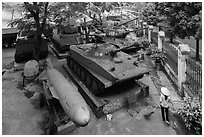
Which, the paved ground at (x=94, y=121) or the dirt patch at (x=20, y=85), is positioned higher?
the dirt patch at (x=20, y=85)

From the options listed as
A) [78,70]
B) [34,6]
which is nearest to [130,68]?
[78,70]

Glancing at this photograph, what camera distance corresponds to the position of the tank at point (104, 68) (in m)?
6.73

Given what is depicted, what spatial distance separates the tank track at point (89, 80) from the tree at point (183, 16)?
6962 millimetres

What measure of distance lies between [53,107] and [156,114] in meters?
3.78

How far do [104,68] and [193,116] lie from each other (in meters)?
3.36

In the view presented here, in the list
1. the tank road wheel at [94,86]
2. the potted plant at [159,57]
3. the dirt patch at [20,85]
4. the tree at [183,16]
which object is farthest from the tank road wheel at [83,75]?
the tree at [183,16]

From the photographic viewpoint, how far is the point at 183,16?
38.5 ft

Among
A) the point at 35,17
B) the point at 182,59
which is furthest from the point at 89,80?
the point at 35,17

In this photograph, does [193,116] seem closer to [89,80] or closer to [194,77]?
[194,77]

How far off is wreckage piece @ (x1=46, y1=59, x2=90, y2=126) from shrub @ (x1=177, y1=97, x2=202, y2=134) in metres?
3.21

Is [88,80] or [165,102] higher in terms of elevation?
[88,80]

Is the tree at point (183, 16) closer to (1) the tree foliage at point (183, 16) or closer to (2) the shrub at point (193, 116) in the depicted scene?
(1) the tree foliage at point (183, 16)

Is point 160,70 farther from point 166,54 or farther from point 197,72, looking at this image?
point 197,72

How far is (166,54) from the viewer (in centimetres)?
1117
